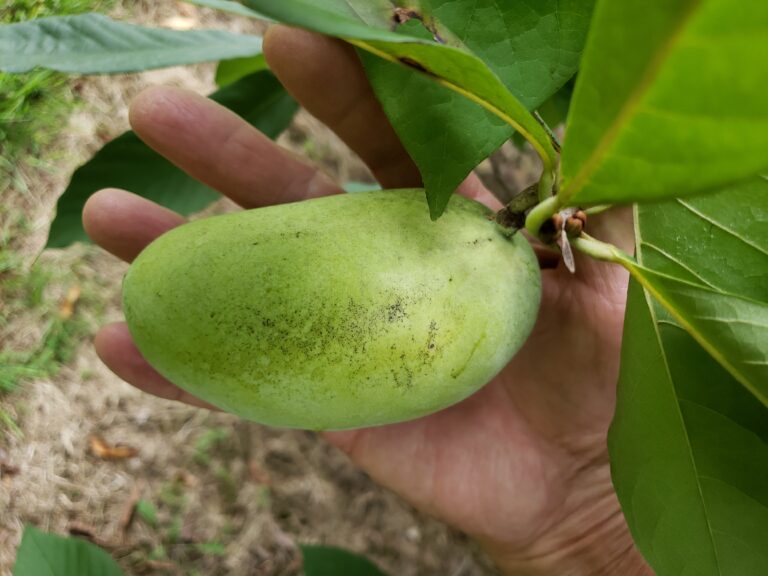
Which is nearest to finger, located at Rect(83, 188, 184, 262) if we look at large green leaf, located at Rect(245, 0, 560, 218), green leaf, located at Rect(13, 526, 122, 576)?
green leaf, located at Rect(13, 526, 122, 576)

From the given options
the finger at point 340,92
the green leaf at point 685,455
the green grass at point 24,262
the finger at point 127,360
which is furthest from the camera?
the green grass at point 24,262

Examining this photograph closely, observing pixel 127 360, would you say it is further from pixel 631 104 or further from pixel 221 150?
pixel 631 104

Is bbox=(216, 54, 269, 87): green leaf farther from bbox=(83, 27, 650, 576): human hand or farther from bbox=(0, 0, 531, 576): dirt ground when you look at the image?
bbox=(0, 0, 531, 576): dirt ground

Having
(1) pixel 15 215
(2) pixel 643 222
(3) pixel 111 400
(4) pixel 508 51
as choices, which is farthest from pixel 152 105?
(3) pixel 111 400

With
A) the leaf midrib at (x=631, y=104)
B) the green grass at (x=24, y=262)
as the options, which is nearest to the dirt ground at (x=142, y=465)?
the green grass at (x=24, y=262)

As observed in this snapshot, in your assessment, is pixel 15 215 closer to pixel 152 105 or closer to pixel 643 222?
pixel 152 105

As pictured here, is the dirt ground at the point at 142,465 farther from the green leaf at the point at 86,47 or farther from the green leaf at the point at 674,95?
the green leaf at the point at 674,95

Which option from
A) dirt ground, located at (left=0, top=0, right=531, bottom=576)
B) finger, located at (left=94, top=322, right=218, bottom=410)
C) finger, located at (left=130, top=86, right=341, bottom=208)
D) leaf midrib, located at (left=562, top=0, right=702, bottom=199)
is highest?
leaf midrib, located at (left=562, top=0, right=702, bottom=199)
